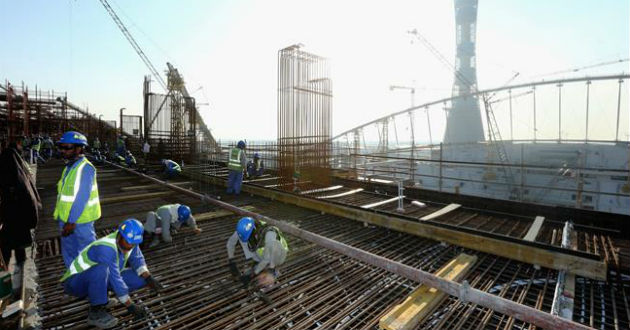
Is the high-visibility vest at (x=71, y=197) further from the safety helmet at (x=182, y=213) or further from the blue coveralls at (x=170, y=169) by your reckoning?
the blue coveralls at (x=170, y=169)

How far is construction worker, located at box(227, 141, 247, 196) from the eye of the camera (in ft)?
30.4

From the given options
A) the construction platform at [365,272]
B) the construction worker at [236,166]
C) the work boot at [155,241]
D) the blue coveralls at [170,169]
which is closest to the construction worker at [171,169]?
the blue coveralls at [170,169]

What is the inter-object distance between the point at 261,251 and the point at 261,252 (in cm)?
1

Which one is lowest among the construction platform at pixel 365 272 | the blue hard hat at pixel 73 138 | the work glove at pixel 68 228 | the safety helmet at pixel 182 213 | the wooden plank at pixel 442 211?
the construction platform at pixel 365 272

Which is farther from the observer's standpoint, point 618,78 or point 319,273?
point 618,78

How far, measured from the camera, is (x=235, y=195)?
963 cm

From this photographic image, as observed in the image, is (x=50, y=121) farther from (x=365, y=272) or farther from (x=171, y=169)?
(x=365, y=272)

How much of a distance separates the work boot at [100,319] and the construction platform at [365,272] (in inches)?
4.4

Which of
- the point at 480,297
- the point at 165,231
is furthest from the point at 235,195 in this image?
the point at 480,297

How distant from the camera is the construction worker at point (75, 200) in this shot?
379 centimetres

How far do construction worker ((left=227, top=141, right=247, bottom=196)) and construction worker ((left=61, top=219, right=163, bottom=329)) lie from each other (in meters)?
5.72

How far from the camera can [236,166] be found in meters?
9.41

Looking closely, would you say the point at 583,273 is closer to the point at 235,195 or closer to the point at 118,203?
the point at 235,195

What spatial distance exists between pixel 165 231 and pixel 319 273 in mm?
3017
